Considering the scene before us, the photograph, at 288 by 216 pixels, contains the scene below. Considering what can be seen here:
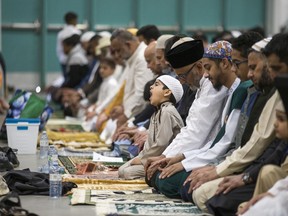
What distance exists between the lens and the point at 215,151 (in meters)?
7.10

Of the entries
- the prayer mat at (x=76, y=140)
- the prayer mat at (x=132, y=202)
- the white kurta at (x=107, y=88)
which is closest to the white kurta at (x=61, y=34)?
the white kurta at (x=107, y=88)

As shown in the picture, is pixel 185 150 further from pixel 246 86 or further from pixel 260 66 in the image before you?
pixel 260 66

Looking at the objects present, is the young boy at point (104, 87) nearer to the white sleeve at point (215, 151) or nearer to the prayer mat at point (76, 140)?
the prayer mat at point (76, 140)

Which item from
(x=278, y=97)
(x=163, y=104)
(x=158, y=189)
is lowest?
(x=158, y=189)

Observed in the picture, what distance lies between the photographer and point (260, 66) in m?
6.34

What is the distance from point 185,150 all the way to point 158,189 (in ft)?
1.26

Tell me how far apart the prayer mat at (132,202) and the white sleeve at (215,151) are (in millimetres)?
307

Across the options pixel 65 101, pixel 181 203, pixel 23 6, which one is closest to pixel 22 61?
pixel 23 6

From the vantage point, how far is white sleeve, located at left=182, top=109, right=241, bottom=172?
6953 millimetres

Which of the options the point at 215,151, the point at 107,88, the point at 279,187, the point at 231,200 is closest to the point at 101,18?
the point at 107,88

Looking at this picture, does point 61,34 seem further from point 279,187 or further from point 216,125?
point 279,187

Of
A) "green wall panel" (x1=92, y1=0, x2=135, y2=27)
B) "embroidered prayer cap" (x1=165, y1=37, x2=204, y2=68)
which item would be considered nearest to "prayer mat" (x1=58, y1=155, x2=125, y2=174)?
"embroidered prayer cap" (x1=165, y1=37, x2=204, y2=68)

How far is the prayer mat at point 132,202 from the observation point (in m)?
6.53

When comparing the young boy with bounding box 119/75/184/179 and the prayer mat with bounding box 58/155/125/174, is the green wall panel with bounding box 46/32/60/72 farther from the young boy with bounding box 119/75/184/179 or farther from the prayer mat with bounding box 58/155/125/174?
the young boy with bounding box 119/75/184/179
